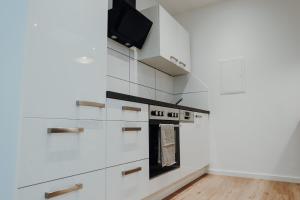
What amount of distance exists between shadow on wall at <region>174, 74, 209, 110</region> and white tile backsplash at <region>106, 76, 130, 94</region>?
1183mm

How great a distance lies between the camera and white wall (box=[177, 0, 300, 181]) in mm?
2668

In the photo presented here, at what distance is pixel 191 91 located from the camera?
3.26 meters

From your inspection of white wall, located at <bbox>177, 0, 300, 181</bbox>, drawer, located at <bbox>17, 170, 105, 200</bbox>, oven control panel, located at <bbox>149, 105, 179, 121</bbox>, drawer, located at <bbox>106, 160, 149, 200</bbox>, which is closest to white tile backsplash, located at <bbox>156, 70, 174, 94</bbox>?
white wall, located at <bbox>177, 0, 300, 181</bbox>

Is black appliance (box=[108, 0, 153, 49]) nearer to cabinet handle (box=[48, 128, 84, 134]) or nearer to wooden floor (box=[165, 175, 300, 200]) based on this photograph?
cabinet handle (box=[48, 128, 84, 134])

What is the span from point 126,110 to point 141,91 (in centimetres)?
110

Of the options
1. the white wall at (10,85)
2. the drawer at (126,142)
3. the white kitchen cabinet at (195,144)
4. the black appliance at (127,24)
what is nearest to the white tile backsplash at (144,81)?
the black appliance at (127,24)

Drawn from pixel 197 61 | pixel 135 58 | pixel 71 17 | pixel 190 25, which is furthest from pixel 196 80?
pixel 71 17

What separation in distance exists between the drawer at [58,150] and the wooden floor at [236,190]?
1.12 metres

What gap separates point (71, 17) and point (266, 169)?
276cm

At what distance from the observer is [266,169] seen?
271 cm

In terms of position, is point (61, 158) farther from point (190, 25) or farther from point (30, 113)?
point (190, 25)

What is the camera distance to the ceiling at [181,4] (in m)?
3.18

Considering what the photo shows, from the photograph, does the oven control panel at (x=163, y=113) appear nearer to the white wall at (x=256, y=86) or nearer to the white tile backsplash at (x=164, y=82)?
the white tile backsplash at (x=164, y=82)

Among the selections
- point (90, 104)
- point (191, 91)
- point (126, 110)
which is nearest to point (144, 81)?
point (191, 91)
